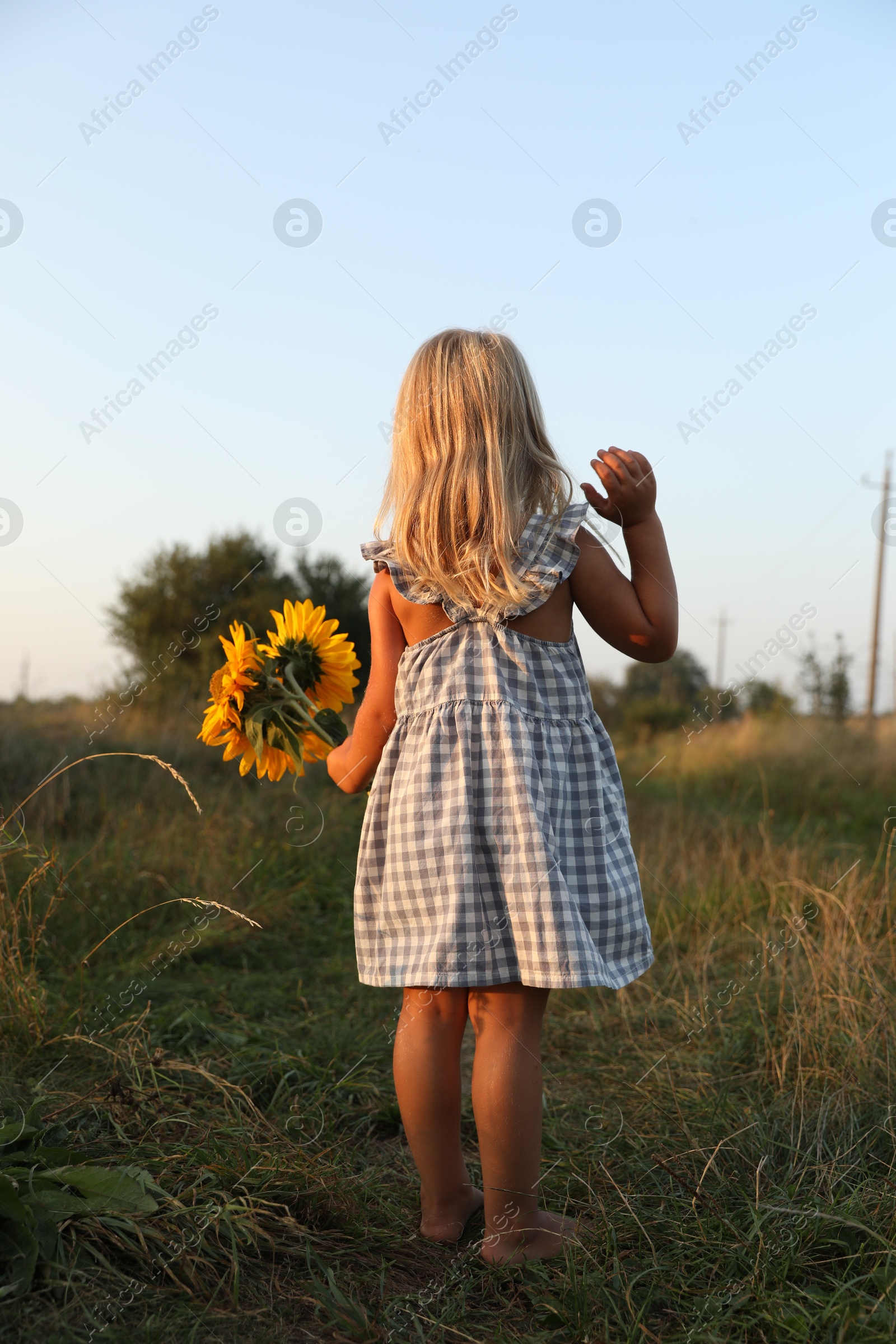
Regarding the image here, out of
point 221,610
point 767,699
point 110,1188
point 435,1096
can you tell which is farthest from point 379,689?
point 767,699

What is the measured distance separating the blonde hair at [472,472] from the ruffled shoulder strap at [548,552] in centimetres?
1

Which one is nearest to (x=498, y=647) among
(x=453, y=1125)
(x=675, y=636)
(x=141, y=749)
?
(x=675, y=636)

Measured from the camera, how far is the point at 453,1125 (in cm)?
181

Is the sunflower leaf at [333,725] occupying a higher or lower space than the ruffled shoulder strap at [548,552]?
lower

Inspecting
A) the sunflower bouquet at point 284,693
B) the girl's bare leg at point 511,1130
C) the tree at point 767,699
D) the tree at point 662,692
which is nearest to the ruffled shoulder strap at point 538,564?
the sunflower bouquet at point 284,693

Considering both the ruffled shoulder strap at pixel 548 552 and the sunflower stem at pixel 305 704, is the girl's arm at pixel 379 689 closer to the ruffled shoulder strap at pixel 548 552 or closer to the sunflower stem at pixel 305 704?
the sunflower stem at pixel 305 704

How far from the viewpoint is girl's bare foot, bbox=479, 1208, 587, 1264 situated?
1.67 metres

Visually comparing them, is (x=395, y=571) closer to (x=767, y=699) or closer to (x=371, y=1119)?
(x=371, y=1119)

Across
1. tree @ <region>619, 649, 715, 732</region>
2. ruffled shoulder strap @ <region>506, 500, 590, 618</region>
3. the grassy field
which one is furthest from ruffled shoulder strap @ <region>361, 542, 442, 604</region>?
tree @ <region>619, 649, 715, 732</region>

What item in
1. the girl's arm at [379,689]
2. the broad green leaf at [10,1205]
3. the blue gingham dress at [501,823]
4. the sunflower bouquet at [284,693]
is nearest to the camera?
the broad green leaf at [10,1205]

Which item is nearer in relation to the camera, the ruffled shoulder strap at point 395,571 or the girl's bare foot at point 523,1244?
the girl's bare foot at point 523,1244

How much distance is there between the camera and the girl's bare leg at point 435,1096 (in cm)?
178

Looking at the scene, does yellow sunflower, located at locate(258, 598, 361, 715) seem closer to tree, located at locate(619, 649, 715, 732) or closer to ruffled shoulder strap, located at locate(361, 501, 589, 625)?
ruffled shoulder strap, located at locate(361, 501, 589, 625)

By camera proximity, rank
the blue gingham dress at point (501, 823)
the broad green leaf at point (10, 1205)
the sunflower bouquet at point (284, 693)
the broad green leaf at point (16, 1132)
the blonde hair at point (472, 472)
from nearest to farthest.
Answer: the broad green leaf at point (10, 1205)
the broad green leaf at point (16, 1132)
the blue gingham dress at point (501, 823)
the blonde hair at point (472, 472)
the sunflower bouquet at point (284, 693)
